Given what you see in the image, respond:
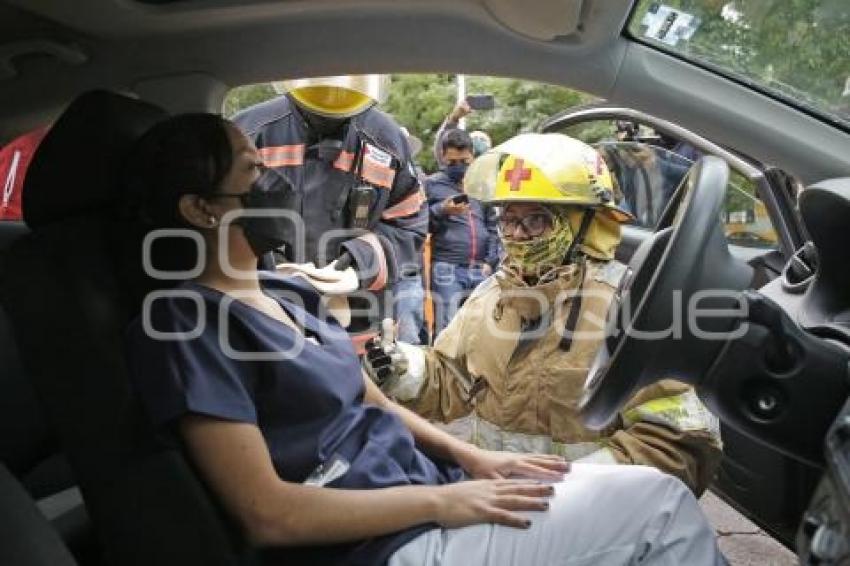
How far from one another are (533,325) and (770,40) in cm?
87

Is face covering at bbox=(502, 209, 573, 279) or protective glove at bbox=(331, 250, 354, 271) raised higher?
face covering at bbox=(502, 209, 573, 279)

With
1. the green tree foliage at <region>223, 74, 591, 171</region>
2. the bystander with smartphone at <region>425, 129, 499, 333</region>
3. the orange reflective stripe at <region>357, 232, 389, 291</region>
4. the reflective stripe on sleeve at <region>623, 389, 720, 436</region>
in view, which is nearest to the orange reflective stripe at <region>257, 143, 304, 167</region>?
the orange reflective stripe at <region>357, 232, 389, 291</region>

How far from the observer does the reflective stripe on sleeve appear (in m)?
1.79

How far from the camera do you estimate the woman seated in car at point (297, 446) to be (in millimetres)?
1497

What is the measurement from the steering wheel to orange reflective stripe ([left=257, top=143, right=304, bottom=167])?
76.2 inches

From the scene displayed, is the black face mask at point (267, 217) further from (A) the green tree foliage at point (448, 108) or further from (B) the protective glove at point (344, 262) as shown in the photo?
(A) the green tree foliage at point (448, 108)

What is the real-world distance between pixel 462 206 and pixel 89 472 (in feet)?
14.3

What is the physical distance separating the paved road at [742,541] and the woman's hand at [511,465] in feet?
4.72

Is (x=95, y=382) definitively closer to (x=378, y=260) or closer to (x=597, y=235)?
(x=597, y=235)

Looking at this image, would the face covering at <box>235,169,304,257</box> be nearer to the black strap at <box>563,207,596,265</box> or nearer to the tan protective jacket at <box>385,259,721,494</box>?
the tan protective jacket at <box>385,259,721,494</box>

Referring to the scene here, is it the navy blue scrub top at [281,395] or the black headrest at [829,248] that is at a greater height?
the black headrest at [829,248]

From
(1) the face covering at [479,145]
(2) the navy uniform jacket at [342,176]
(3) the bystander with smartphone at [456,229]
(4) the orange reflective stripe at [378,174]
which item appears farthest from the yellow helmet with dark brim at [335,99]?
(1) the face covering at [479,145]

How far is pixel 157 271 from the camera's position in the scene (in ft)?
5.57

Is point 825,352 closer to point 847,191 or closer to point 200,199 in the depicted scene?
point 847,191
